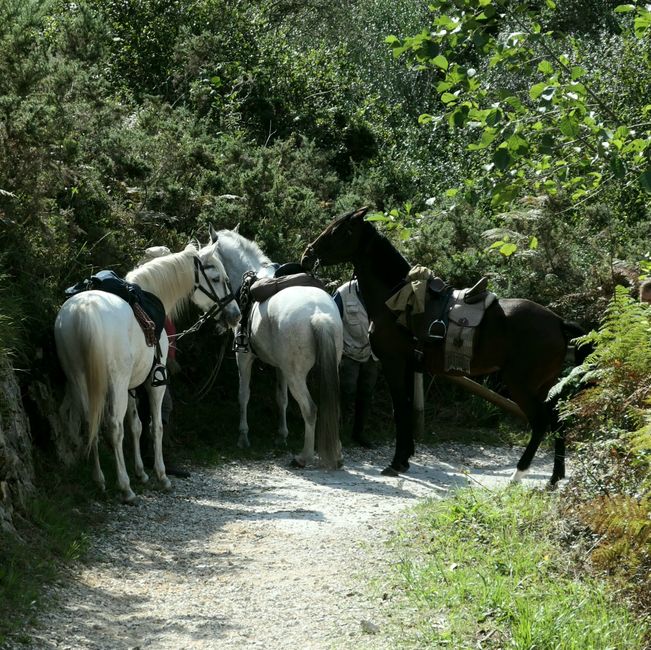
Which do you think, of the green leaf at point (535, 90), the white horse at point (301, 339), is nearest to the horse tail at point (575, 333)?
the white horse at point (301, 339)

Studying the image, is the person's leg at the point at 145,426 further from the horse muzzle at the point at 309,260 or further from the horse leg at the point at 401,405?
the horse leg at the point at 401,405

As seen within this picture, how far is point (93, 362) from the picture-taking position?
8.24m

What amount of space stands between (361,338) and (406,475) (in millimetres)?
2129

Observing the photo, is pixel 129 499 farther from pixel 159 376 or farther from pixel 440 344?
pixel 440 344

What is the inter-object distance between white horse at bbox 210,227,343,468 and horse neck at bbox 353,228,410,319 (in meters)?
0.44

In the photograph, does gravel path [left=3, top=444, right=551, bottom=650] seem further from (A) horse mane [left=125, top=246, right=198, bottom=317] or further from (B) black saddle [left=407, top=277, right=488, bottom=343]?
(A) horse mane [left=125, top=246, right=198, bottom=317]

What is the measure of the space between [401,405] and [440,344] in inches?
37.5

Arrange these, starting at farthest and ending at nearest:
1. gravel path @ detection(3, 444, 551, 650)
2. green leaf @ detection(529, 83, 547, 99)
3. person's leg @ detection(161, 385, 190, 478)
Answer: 1. person's leg @ detection(161, 385, 190, 478)
2. green leaf @ detection(529, 83, 547, 99)
3. gravel path @ detection(3, 444, 551, 650)

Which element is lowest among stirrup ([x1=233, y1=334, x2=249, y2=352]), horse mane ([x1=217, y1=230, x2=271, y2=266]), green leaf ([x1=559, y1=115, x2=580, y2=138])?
stirrup ([x1=233, y1=334, x2=249, y2=352])

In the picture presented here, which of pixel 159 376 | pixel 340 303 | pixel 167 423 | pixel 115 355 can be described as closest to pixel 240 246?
pixel 340 303

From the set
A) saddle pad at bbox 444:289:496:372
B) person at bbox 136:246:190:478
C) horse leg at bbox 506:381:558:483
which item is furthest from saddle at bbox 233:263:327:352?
horse leg at bbox 506:381:558:483

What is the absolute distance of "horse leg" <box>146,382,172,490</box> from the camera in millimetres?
9625

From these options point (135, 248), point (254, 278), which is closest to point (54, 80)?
point (135, 248)

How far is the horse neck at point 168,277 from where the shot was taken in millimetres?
9609
